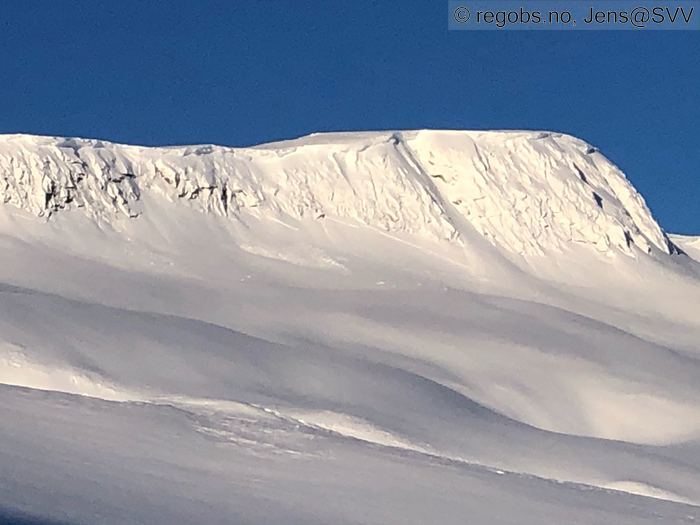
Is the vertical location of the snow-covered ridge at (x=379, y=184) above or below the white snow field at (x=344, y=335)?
above

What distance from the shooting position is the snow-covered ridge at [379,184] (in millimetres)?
49406

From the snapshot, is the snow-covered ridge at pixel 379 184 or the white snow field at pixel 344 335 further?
the snow-covered ridge at pixel 379 184

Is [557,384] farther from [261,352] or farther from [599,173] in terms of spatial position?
[599,173]

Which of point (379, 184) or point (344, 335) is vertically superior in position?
point (379, 184)

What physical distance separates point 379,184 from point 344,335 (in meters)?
19.6

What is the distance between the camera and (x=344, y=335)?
3662 centimetres

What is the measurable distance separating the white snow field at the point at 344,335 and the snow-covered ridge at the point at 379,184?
121 millimetres

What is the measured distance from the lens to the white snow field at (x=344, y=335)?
1136 centimetres

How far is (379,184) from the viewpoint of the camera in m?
55.2

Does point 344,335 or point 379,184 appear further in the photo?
point 379,184

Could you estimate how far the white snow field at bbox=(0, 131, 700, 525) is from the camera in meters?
11.4

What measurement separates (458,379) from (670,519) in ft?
65.7

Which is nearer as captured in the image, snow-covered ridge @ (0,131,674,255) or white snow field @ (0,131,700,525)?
white snow field @ (0,131,700,525)

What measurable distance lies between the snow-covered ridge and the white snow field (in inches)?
4.8
